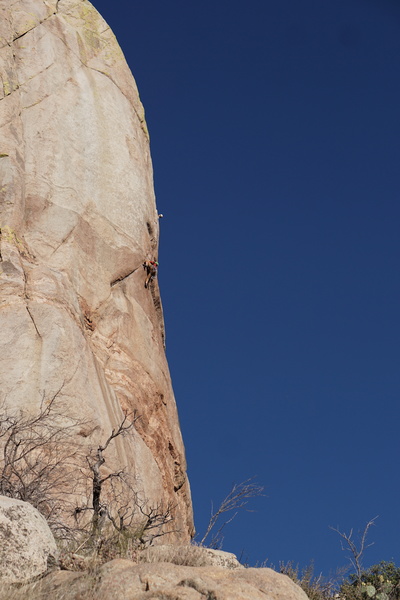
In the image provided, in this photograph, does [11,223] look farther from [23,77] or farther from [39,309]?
[23,77]

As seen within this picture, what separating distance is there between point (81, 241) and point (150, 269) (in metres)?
2.14

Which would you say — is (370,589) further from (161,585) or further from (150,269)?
(150,269)

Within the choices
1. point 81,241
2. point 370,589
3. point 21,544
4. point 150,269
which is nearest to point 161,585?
point 21,544

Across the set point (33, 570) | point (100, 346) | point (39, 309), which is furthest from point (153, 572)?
point (100, 346)

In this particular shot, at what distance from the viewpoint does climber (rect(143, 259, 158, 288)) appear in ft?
60.5

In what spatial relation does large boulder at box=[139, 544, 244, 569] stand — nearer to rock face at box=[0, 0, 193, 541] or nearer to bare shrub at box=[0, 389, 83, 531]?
bare shrub at box=[0, 389, 83, 531]

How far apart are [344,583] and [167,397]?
6.02m

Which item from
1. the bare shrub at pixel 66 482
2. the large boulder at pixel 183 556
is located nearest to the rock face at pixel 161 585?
the large boulder at pixel 183 556

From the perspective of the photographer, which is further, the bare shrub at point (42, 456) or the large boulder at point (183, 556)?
the bare shrub at point (42, 456)

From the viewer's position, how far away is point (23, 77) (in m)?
18.8

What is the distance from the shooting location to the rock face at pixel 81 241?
14.3 m

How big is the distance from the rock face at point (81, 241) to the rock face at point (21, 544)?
4.95m

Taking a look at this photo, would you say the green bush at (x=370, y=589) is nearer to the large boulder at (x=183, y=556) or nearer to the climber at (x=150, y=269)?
the large boulder at (x=183, y=556)

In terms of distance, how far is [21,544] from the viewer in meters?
8.22
